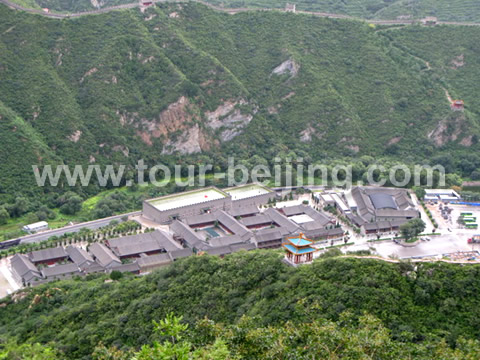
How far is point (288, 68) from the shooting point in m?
104

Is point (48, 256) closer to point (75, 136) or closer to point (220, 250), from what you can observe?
point (220, 250)

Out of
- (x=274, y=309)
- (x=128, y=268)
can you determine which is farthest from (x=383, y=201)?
(x=274, y=309)

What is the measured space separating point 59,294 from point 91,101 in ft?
146

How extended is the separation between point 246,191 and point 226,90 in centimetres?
2305

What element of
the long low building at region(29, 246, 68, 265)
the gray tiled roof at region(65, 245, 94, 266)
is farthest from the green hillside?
the long low building at region(29, 246, 68, 265)

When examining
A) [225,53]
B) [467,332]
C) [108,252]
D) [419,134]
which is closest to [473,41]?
[419,134]

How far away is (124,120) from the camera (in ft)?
299

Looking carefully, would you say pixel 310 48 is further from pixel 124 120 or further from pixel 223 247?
pixel 223 247

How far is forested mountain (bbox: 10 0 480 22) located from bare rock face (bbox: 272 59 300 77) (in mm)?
23837

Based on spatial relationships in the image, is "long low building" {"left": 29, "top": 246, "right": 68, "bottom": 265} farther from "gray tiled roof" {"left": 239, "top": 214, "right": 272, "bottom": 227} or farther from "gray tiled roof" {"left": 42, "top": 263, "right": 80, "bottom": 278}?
"gray tiled roof" {"left": 239, "top": 214, "right": 272, "bottom": 227}

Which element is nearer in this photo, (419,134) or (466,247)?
(466,247)

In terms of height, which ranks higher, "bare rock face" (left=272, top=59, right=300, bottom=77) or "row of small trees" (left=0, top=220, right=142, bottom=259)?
"bare rock face" (left=272, top=59, right=300, bottom=77)

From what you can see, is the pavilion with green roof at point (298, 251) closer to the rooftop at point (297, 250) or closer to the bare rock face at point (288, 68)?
the rooftop at point (297, 250)

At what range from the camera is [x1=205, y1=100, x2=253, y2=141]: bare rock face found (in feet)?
317
